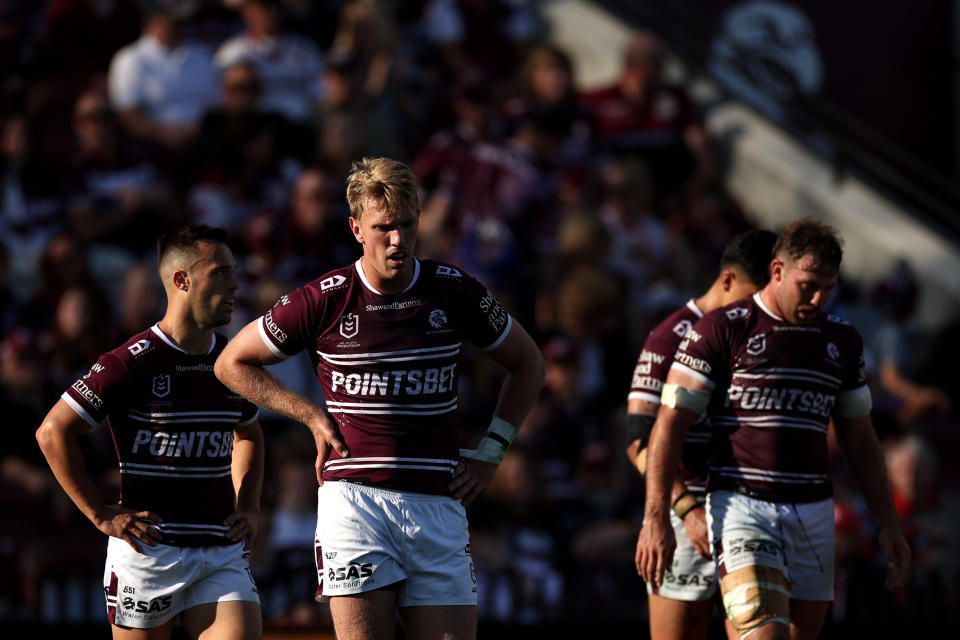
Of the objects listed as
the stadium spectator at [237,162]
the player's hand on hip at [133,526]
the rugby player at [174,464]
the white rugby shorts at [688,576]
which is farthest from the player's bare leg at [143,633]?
the stadium spectator at [237,162]

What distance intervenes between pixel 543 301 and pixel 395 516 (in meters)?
6.56

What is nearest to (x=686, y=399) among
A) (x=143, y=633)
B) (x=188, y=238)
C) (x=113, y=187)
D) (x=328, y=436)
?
(x=328, y=436)

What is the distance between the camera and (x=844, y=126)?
15609 millimetres

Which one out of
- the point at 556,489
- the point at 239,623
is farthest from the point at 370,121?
the point at 239,623

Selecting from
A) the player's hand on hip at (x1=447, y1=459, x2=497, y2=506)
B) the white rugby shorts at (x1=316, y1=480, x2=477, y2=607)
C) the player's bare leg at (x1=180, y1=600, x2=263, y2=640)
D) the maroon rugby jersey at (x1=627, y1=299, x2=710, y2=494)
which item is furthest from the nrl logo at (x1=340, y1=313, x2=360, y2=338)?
the maroon rugby jersey at (x1=627, y1=299, x2=710, y2=494)

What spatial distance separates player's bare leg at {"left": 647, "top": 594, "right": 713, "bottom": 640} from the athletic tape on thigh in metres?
0.59

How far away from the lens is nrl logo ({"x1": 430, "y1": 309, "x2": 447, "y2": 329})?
240 inches

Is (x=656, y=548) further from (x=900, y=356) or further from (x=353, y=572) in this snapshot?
(x=900, y=356)

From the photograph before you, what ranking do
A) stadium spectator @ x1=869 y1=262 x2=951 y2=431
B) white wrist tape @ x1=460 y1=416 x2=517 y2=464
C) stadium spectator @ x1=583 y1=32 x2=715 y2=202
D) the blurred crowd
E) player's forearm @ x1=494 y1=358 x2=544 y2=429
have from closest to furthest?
white wrist tape @ x1=460 y1=416 x2=517 y2=464 < player's forearm @ x1=494 y1=358 x2=544 y2=429 < the blurred crowd < stadium spectator @ x1=869 y1=262 x2=951 y2=431 < stadium spectator @ x1=583 y1=32 x2=715 y2=202

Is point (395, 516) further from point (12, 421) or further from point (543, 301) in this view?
point (543, 301)

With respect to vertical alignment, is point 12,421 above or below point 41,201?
below

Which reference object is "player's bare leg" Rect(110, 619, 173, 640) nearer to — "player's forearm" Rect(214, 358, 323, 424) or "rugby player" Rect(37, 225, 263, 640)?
"rugby player" Rect(37, 225, 263, 640)

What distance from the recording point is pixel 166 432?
650cm

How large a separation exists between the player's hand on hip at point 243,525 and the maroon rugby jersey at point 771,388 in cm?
215
